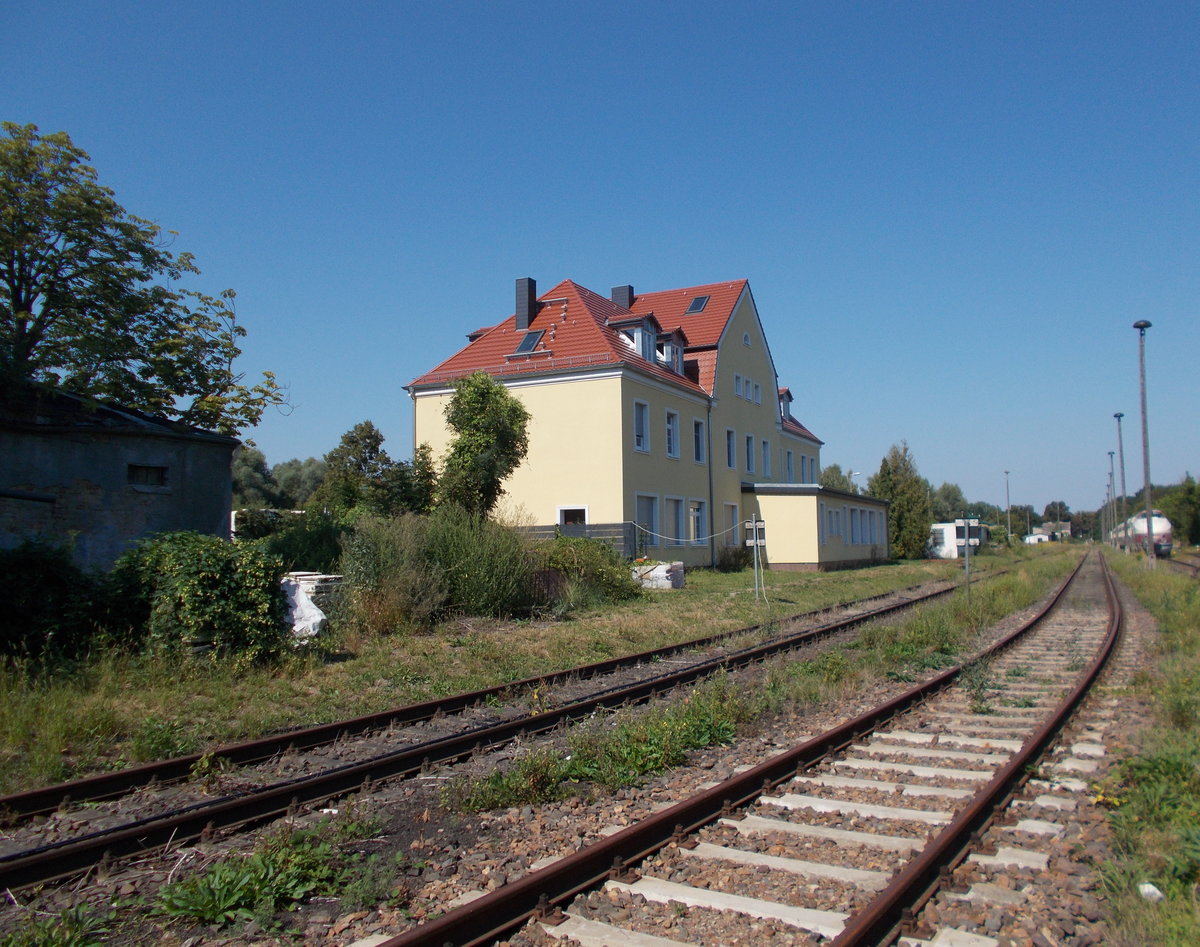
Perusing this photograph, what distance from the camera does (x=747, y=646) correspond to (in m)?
Answer: 15.1

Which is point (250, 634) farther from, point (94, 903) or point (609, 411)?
point (609, 411)

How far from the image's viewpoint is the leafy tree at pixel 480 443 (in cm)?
2319

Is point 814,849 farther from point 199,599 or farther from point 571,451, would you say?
point 571,451

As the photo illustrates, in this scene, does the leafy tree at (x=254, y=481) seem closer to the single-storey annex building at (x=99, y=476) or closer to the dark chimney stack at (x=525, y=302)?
the dark chimney stack at (x=525, y=302)

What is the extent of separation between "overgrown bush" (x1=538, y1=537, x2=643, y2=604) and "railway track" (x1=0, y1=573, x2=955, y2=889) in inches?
320

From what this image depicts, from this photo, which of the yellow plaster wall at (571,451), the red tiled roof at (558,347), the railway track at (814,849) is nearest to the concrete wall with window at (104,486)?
the railway track at (814,849)

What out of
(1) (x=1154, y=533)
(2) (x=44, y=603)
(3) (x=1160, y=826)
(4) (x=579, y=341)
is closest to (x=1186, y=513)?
(1) (x=1154, y=533)

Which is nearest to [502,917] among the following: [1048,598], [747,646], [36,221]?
[747,646]

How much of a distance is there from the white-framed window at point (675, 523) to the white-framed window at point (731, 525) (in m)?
2.79

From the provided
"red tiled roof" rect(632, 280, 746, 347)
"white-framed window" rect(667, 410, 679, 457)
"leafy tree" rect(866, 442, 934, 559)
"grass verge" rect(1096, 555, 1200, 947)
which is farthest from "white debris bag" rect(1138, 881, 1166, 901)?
"leafy tree" rect(866, 442, 934, 559)

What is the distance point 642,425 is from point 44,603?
22.3 metres

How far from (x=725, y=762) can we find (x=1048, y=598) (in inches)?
859

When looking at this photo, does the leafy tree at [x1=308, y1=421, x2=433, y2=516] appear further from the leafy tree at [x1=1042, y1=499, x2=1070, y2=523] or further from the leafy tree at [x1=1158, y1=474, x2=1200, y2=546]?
the leafy tree at [x1=1042, y1=499, x2=1070, y2=523]

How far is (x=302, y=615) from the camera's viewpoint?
13.4 meters
